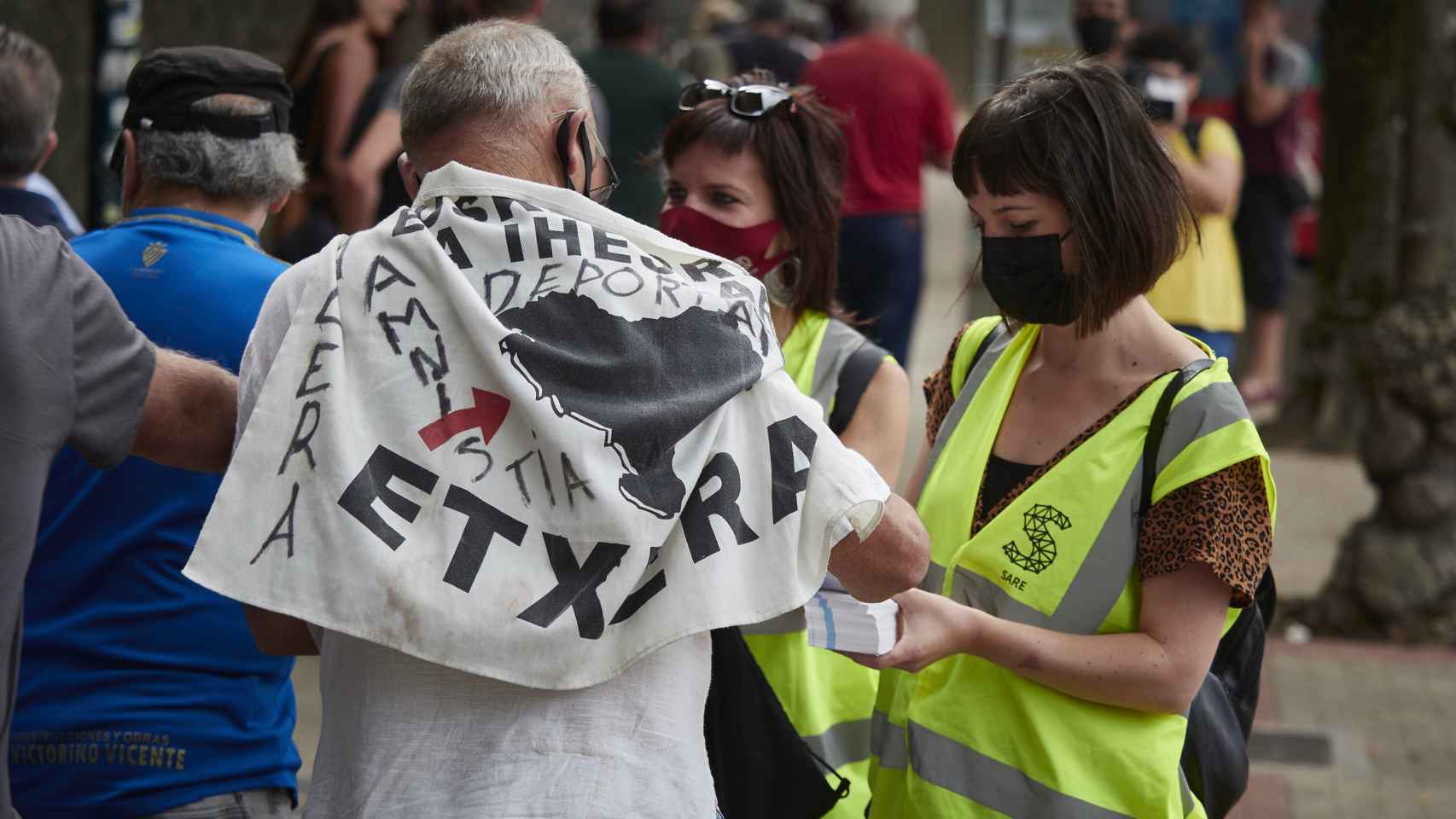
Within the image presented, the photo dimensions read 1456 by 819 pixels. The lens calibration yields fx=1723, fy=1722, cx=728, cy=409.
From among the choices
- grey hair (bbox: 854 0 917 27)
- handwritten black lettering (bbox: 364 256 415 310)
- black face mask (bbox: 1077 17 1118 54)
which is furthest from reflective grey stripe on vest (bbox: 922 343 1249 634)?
grey hair (bbox: 854 0 917 27)

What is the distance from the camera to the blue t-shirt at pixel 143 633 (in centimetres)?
252

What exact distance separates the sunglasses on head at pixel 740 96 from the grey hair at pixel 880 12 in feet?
16.6

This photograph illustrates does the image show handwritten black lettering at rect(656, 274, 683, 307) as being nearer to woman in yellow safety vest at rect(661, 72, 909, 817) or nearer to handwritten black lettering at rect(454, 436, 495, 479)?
handwritten black lettering at rect(454, 436, 495, 479)

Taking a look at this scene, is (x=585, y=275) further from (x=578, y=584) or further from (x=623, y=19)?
(x=623, y=19)

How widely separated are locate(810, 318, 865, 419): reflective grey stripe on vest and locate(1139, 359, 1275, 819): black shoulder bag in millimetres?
708

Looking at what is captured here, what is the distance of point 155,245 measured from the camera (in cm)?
268

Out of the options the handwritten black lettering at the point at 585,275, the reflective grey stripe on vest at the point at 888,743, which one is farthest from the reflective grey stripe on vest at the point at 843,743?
the handwritten black lettering at the point at 585,275

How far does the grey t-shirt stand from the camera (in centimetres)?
185

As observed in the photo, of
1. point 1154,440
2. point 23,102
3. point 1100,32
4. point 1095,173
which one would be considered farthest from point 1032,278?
point 1100,32

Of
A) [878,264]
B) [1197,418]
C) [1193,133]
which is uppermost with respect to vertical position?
[1197,418]

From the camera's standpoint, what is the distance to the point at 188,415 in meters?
2.11

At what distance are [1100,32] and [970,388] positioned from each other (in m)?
4.02

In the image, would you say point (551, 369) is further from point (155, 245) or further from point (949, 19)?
point (949, 19)

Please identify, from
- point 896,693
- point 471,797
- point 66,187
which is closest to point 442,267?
point 471,797
